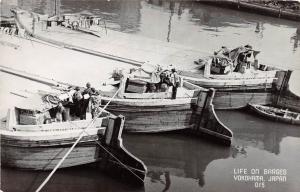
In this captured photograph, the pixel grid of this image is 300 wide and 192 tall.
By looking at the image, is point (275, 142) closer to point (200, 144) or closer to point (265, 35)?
point (200, 144)

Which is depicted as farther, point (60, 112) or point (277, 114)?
point (277, 114)

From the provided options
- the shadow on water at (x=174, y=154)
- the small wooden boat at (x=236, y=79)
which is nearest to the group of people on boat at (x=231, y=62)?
the small wooden boat at (x=236, y=79)

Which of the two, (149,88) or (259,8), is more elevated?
(259,8)

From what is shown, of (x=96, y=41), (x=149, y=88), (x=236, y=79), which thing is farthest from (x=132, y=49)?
(x=149, y=88)

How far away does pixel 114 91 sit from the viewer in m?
12.0

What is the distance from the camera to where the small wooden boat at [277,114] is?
1370cm

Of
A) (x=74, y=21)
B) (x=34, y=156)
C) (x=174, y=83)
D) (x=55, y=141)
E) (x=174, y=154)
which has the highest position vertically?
(x=74, y=21)

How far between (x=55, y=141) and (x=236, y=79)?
24.0 ft

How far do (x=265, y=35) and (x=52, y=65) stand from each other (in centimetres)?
1615

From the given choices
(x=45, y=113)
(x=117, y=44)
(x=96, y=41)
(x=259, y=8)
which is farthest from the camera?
(x=259, y=8)

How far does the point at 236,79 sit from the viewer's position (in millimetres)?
14141

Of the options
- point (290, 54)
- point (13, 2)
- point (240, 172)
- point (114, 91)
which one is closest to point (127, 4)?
point (13, 2)

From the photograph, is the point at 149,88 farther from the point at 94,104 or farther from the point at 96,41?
the point at 96,41

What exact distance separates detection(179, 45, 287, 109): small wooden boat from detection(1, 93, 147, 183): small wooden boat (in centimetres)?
505
